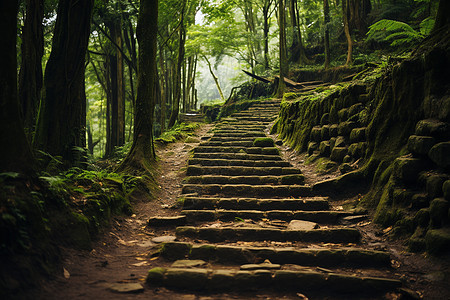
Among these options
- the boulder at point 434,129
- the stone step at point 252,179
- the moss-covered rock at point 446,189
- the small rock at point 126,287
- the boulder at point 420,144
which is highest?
the boulder at point 434,129

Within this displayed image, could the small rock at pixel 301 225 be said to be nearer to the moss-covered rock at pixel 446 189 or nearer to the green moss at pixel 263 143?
the moss-covered rock at pixel 446 189

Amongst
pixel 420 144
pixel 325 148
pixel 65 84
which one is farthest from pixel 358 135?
pixel 65 84

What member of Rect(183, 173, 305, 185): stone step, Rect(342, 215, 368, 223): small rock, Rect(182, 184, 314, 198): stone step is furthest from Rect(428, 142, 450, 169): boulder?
Rect(183, 173, 305, 185): stone step

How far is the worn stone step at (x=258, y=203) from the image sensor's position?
505 centimetres

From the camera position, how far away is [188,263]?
3.39m

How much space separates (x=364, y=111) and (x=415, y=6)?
1278cm

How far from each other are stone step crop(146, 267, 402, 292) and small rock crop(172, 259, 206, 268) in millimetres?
199

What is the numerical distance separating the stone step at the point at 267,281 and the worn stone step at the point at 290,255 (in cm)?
38

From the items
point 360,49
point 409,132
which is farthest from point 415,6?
point 409,132

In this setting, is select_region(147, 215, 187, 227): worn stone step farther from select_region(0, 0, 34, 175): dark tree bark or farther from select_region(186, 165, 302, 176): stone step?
select_region(186, 165, 302, 176): stone step

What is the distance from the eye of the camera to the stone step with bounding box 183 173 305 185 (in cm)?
612

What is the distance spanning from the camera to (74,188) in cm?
400

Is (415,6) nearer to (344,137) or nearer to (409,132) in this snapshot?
(344,137)

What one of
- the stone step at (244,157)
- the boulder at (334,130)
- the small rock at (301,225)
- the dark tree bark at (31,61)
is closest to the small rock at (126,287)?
the small rock at (301,225)
